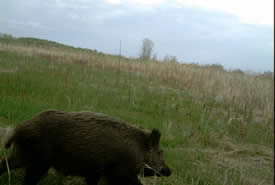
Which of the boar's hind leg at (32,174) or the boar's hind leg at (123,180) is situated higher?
the boar's hind leg at (32,174)

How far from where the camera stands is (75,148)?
242cm

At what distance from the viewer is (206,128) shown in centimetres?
582

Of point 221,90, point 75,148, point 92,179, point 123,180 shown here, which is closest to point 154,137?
point 123,180

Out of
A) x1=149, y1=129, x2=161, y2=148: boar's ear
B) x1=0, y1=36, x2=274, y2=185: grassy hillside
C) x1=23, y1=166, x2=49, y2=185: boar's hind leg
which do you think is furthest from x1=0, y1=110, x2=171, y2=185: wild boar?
x1=0, y1=36, x2=274, y2=185: grassy hillside

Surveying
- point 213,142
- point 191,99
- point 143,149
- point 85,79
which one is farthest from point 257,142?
point 85,79


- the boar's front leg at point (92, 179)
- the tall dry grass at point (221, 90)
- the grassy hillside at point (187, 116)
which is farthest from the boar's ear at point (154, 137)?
the tall dry grass at point (221, 90)

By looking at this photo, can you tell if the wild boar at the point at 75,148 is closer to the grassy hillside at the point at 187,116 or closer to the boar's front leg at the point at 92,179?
the boar's front leg at the point at 92,179

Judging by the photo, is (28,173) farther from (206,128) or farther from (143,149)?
(206,128)

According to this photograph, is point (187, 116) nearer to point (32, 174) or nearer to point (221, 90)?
point (221, 90)

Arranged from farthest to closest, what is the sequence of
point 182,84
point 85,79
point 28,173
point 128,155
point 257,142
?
point 182,84 < point 85,79 < point 257,142 < point 128,155 < point 28,173

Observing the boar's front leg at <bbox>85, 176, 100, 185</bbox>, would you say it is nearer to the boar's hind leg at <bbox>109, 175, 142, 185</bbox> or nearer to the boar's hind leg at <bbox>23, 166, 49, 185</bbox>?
the boar's hind leg at <bbox>109, 175, 142, 185</bbox>

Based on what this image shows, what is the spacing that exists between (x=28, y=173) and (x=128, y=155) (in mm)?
935

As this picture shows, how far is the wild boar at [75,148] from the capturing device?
2334 millimetres

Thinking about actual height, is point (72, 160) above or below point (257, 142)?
above
